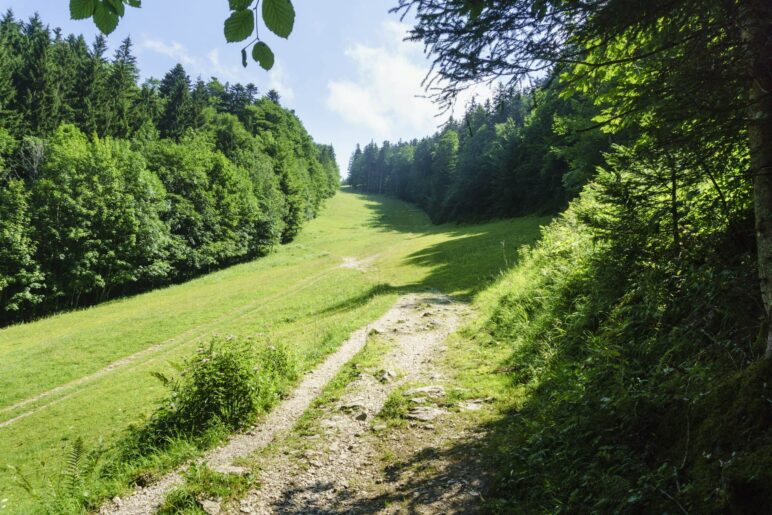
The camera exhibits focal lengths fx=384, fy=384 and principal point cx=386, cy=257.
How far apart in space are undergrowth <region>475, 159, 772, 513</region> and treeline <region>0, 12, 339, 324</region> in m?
37.3

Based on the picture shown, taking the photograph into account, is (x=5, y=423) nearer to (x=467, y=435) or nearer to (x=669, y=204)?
(x=467, y=435)

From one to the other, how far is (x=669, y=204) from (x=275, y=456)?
317 inches

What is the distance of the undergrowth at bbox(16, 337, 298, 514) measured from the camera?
6.24 metres

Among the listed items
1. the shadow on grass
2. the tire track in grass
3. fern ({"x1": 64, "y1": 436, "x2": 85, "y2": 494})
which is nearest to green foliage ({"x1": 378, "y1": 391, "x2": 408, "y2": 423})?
fern ({"x1": 64, "y1": 436, "x2": 85, "y2": 494})

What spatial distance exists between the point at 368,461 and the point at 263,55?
6.26 meters

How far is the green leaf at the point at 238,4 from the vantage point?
202cm

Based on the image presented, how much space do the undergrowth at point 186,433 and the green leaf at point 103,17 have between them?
6.12 m

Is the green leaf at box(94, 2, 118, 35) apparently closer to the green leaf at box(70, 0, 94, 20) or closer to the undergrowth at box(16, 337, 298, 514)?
the green leaf at box(70, 0, 94, 20)

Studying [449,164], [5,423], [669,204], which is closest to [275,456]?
[669,204]

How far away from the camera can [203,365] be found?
870cm

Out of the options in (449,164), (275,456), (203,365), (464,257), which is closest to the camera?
(275,456)

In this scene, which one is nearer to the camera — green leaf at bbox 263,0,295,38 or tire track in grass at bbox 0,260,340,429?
green leaf at bbox 263,0,295,38

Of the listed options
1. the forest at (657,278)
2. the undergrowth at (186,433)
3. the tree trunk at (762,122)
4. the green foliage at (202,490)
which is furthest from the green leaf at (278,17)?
the undergrowth at (186,433)

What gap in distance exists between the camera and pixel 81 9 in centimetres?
218
